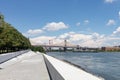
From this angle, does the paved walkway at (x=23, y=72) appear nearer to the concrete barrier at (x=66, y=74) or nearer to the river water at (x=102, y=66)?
the concrete barrier at (x=66, y=74)

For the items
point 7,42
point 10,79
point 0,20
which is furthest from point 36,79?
point 7,42

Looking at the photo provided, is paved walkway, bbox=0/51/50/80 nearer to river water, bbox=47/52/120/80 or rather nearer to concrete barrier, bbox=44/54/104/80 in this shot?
concrete barrier, bbox=44/54/104/80

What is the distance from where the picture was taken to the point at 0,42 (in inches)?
2923

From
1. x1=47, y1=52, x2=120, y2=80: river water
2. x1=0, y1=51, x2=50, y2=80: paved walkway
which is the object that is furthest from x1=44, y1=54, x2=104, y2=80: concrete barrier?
x1=47, y1=52, x2=120, y2=80: river water

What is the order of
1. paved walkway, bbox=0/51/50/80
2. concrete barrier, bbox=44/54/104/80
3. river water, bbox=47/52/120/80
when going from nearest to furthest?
1. concrete barrier, bbox=44/54/104/80
2. paved walkway, bbox=0/51/50/80
3. river water, bbox=47/52/120/80

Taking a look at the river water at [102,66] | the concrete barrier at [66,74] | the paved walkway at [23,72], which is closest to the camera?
the concrete barrier at [66,74]

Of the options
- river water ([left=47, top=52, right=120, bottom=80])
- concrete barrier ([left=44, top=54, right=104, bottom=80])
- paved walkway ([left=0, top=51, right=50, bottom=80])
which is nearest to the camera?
concrete barrier ([left=44, top=54, right=104, bottom=80])

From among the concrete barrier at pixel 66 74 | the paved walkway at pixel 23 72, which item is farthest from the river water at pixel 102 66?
the concrete barrier at pixel 66 74

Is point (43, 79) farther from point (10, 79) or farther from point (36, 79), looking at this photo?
point (10, 79)

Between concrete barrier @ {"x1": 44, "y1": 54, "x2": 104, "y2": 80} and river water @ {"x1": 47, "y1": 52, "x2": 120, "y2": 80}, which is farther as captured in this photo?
river water @ {"x1": 47, "y1": 52, "x2": 120, "y2": 80}

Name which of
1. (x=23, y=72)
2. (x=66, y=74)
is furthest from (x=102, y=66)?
(x=66, y=74)

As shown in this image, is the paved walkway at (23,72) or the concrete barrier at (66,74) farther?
the paved walkway at (23,72)

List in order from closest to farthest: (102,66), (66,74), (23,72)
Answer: (66,74) → (23,72) → (102,66)

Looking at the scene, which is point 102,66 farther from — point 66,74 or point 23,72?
point 66,74
